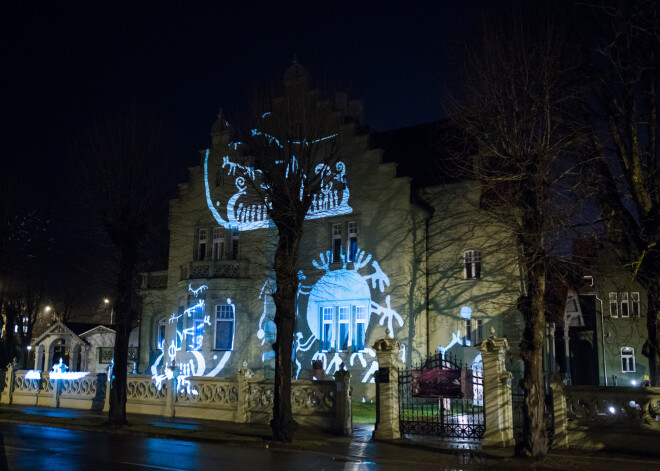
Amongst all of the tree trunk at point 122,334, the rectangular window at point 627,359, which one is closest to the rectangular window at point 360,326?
the tree trunk at point 122,334

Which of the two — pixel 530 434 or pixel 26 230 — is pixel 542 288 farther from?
pixel 26 230

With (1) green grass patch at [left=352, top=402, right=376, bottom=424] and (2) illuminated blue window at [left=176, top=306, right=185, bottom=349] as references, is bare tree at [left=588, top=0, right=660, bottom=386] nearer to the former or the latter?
(1) green grass patch at [left=352, top=402, right=376, bottom=424]

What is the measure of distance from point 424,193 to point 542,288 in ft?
48.9

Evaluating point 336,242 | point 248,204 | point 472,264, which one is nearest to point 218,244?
point 248,204

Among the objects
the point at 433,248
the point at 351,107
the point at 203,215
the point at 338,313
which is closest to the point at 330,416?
the point at 338,313

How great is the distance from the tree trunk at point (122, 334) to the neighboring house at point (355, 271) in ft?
21.0

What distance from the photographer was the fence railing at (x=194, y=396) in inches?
770

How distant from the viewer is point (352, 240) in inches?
1134

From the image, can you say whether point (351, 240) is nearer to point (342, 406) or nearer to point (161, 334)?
point (342, 406)

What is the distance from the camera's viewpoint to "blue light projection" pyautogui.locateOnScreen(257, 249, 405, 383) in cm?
2700

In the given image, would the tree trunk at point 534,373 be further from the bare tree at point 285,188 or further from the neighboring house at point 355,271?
the neighboring house at point 355,271

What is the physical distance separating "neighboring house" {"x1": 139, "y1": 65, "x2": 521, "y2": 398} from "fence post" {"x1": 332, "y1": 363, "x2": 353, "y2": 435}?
6.41 meters

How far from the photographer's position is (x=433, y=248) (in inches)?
1121

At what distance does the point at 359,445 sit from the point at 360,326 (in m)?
11.3
